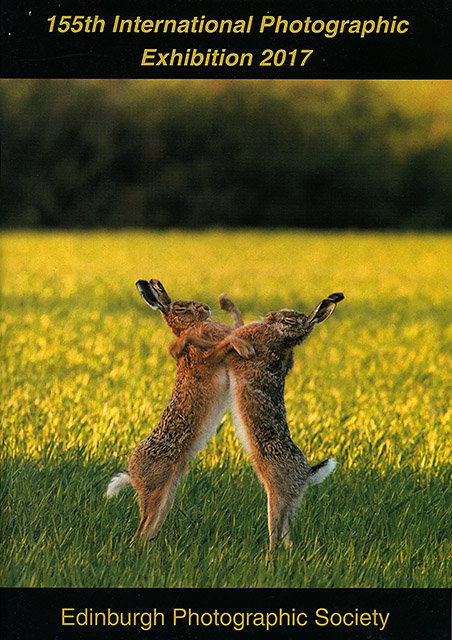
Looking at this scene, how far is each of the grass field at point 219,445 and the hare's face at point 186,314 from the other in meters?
0.15

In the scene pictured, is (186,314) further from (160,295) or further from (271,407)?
(271,407)

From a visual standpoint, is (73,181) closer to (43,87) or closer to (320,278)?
(43,87)

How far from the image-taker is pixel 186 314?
3611mm

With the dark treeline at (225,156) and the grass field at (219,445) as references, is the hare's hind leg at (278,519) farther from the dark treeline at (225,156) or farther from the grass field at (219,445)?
the dark treeline at (225,156)

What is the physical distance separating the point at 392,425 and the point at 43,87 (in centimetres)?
1687

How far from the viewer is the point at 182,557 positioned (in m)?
3.75

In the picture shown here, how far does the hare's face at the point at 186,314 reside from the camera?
11.8ft

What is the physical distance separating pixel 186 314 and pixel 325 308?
623 millimetres

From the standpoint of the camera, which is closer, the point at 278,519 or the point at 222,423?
the point at 278,519

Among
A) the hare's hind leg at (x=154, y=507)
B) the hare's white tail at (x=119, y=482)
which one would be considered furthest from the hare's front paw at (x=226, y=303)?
the hare's white tail at (x=119, y=482)

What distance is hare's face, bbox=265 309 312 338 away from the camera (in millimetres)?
3551

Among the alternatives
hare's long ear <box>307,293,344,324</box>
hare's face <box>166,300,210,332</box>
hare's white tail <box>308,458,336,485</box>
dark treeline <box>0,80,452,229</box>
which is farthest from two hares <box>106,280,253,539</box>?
dark treeline <box>0,80,452,229</box>

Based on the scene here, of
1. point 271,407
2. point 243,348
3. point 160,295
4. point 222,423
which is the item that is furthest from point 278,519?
point 222,423
